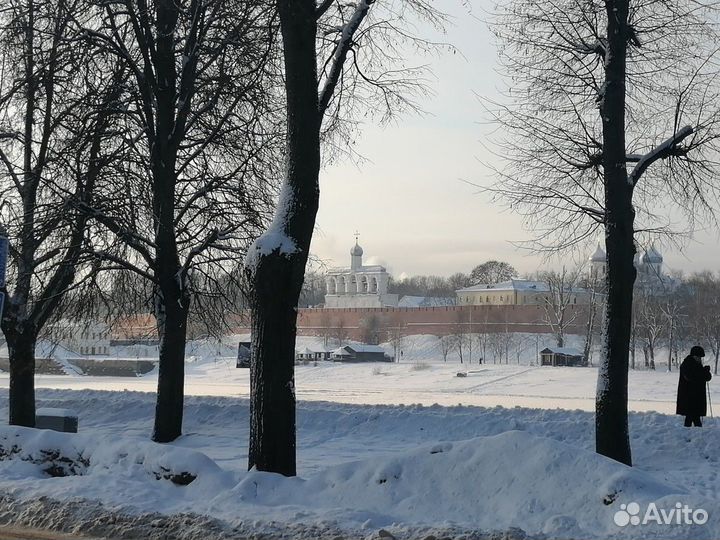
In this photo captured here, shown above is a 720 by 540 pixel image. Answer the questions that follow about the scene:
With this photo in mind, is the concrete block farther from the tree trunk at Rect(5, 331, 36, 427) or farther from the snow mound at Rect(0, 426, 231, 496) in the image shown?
the snow mound at Rect(0, 426, 231, 496)

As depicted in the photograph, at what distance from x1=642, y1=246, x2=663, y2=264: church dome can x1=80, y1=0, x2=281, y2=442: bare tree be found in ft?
22.4

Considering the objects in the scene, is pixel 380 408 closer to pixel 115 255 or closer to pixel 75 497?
pixel 115 255

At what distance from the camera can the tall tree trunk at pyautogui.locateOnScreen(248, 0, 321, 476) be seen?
32.2ft

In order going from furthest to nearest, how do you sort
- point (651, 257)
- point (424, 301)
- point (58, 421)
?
point (424, 301) → point (58, 421) → point (651, 257)

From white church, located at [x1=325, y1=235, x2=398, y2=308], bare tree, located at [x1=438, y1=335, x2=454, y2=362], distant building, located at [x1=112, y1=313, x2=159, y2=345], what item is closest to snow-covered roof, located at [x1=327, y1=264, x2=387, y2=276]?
white church, located at [x1=325, y1=235, x2=398, y2=308]

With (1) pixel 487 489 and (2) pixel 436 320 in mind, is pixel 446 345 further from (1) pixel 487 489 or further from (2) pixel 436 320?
(1) pixel 487 489

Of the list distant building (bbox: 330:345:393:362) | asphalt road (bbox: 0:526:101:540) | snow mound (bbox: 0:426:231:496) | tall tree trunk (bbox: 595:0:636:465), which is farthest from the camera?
distant building (bbox: 330:345:393:362)

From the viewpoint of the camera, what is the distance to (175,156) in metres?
16.2

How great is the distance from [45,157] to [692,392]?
12.7m

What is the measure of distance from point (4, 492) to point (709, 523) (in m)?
6.53

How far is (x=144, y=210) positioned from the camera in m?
16.5

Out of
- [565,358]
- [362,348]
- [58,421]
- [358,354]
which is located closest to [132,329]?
[58,421]

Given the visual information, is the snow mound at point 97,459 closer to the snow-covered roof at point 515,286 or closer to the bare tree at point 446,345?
the bare tree at point 446,345

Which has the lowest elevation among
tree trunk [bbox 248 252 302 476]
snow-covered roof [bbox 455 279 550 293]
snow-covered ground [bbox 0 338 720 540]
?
snow-covered ground [bbox 0 338 720 540]
